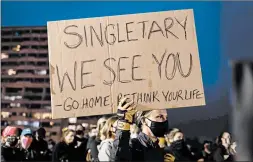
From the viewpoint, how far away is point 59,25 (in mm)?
1907

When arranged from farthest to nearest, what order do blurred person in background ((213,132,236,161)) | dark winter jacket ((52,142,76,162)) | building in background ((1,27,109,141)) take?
1. building in background ((1,27,109,141))
2. blurred person in background ((213,132,236,161))
3. dark winter jacket ((52,142,76,162))

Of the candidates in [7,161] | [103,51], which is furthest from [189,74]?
[7,161]

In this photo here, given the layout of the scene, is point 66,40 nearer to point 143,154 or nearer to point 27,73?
point 143,154

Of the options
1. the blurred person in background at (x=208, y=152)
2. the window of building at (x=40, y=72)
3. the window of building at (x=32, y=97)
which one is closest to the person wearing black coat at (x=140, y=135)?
the blurred person in background at (x=208, y=152)

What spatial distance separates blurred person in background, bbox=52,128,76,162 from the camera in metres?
3.94

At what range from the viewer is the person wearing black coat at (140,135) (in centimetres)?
148

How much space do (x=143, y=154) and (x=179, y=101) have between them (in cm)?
35

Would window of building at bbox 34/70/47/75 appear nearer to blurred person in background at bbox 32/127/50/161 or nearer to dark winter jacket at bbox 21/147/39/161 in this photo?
blurred person in background at bbox 32/127/50/161

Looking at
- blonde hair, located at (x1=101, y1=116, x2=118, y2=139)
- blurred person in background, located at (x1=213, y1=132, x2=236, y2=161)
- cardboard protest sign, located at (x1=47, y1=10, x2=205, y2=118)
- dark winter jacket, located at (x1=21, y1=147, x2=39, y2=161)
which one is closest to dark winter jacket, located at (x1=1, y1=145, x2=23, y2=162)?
dark winter jacket, located at (x1=21, y1=147, x2=39, y2=161)

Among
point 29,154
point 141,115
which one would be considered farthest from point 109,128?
point 29,154

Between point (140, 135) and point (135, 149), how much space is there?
0.09 meters

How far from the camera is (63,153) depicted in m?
3.96

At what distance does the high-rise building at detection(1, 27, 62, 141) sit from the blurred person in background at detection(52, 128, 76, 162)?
5.06ft

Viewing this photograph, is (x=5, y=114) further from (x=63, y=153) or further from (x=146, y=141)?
(x=146, y=141)
